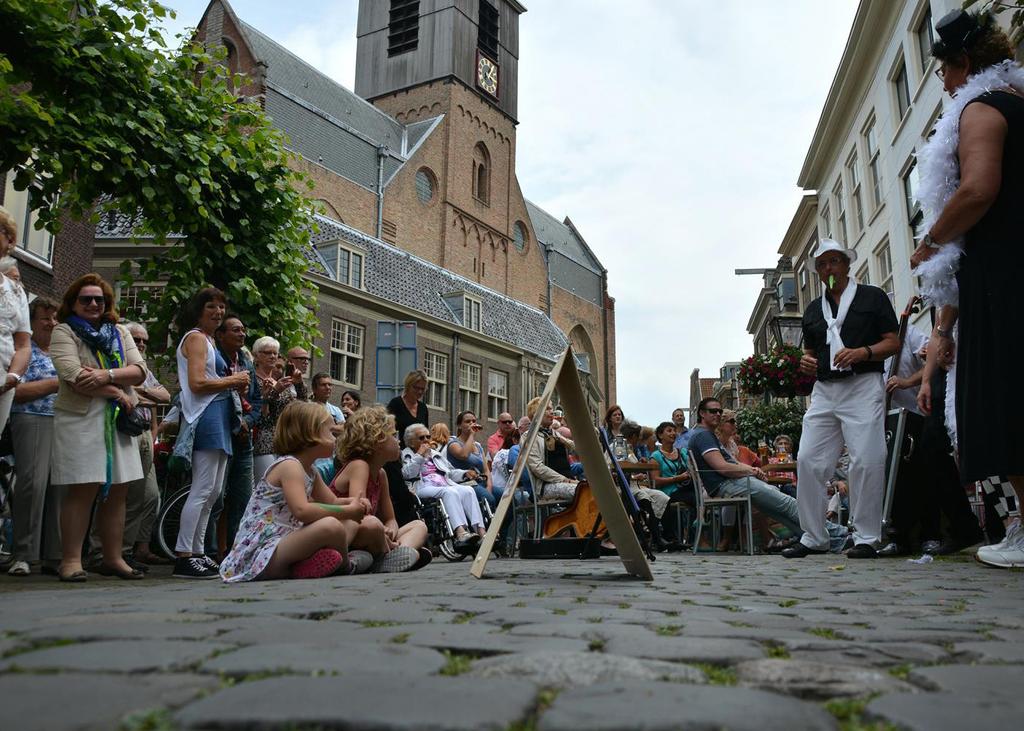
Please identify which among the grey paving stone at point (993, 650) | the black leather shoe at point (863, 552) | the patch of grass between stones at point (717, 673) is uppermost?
the grey paving stone at point (993, 650)

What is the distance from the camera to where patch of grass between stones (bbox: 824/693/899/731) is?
3.67 feet

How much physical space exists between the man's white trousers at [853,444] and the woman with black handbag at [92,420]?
4367 mm

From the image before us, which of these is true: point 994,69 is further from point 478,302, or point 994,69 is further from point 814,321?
point 478,302

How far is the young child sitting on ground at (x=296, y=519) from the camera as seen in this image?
169 inches

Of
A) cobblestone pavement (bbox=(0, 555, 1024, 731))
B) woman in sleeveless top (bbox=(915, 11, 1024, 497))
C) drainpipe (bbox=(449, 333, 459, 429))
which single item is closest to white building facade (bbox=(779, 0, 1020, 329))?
woman in sleeveless top (bbox=(915, 11, 1024, 497))

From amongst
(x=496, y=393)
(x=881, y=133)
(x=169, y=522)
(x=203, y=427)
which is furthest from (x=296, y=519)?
(x=496, y=393)

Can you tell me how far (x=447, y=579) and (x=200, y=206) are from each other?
514 centimetres

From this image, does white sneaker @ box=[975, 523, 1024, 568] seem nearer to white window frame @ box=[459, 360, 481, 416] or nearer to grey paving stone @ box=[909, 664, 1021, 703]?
grey paving stone @ box=[909, 664, 1021, 703]

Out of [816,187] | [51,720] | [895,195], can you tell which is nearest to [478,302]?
[816,187]

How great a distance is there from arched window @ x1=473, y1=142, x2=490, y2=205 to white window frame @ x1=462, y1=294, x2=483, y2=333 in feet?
36.7

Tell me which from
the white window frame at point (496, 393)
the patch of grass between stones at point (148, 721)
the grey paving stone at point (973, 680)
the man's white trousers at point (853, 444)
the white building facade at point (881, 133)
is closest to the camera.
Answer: the patch of grass between stones at point (148, 721)

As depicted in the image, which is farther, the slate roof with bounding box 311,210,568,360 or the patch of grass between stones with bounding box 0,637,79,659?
the slate roof with bounding box 311,210,568,360

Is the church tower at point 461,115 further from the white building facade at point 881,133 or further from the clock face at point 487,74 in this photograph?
the white building facade at point 881,133

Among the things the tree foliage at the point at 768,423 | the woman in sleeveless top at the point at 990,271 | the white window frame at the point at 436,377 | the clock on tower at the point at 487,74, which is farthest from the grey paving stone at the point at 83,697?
the clock on tower at the point at 487,74
